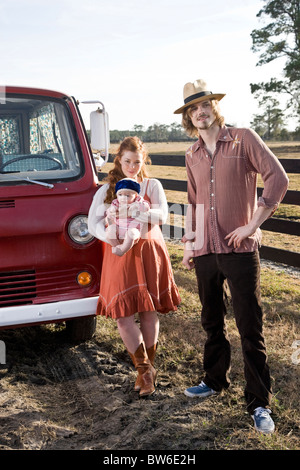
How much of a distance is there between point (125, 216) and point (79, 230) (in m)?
0.61

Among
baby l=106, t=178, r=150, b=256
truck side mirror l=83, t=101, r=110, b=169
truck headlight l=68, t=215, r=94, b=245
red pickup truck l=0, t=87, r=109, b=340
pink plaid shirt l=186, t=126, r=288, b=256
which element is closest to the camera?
pink plaid shirt l=186, t=126, r=288, b=256

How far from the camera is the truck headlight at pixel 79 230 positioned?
371 cm

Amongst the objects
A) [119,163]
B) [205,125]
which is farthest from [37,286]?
[205,125]

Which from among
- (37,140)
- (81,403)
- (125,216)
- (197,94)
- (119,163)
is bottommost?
(81,403)

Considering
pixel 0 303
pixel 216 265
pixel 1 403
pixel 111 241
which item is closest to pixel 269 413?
pixel 216 265

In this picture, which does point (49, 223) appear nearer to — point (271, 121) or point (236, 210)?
point (236, 210)

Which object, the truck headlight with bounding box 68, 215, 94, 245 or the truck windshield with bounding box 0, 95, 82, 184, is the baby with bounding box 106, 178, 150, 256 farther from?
the truck windshield with bounding box 0, 95, 82, 184

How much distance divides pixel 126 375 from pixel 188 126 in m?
1.75

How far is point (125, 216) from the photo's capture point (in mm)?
3221

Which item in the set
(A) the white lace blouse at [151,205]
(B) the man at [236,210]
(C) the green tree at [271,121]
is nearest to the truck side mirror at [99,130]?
(A) the white lace blouse at [151,205]

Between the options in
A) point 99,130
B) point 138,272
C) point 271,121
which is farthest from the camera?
point 271,121

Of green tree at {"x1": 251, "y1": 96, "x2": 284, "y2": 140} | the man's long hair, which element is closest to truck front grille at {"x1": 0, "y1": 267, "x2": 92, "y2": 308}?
the man's long hair

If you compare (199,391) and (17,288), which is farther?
(17,288)

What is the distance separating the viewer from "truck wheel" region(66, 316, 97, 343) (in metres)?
4.24
